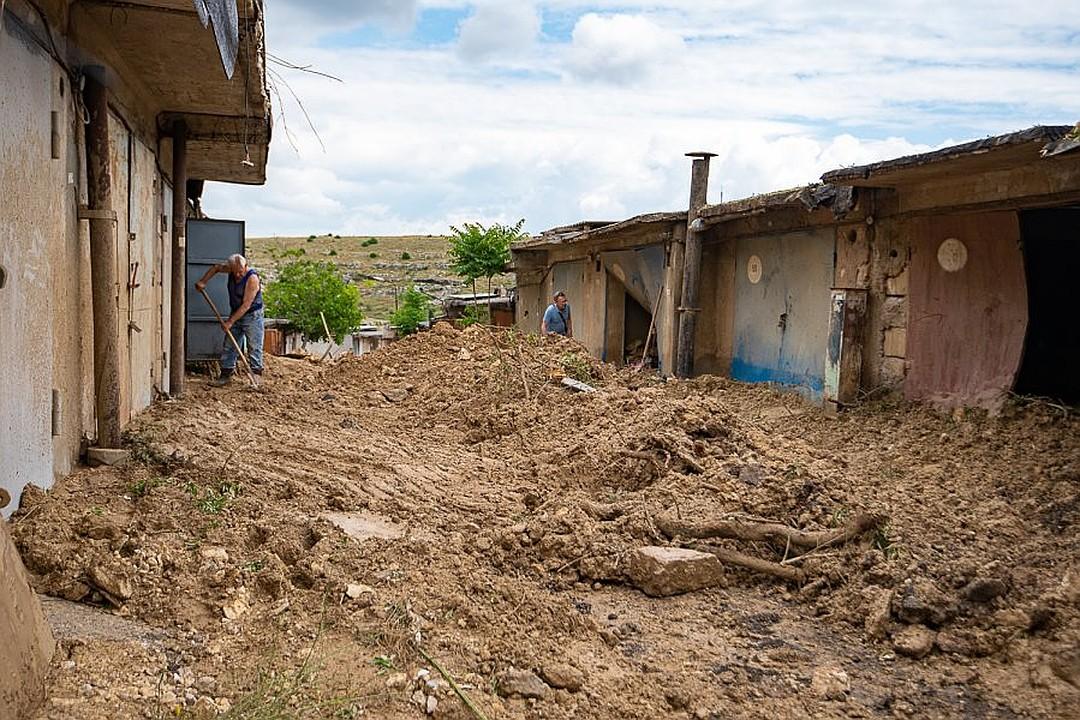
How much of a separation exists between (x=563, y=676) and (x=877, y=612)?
162cm

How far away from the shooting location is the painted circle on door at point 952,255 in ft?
24.1

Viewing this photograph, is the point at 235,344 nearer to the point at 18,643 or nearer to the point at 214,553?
the point at 214,553

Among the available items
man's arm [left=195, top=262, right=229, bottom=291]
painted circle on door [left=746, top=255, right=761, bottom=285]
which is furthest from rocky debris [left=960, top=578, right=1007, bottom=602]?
man's arm [left=195, top=262, right=229, bottom=291]

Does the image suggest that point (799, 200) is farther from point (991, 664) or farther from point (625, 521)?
point (991, 664)

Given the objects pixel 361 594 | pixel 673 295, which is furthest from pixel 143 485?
pixel 673 295

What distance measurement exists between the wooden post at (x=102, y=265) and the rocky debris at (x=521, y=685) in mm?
2948

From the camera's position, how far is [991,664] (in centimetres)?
385

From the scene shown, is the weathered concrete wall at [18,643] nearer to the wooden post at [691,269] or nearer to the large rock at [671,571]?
the large rock at [671,571]

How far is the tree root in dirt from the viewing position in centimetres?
502

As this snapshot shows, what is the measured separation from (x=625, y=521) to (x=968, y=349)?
362cm

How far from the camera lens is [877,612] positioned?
14.0 ft

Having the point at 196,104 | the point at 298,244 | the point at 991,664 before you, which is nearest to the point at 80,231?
the point at 196,104

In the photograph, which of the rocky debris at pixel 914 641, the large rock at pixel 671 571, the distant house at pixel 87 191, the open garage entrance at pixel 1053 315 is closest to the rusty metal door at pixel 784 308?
the open garage entrance at pixel 1053 315

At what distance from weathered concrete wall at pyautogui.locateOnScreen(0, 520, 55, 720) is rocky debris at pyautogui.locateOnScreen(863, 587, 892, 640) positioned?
130 inches
